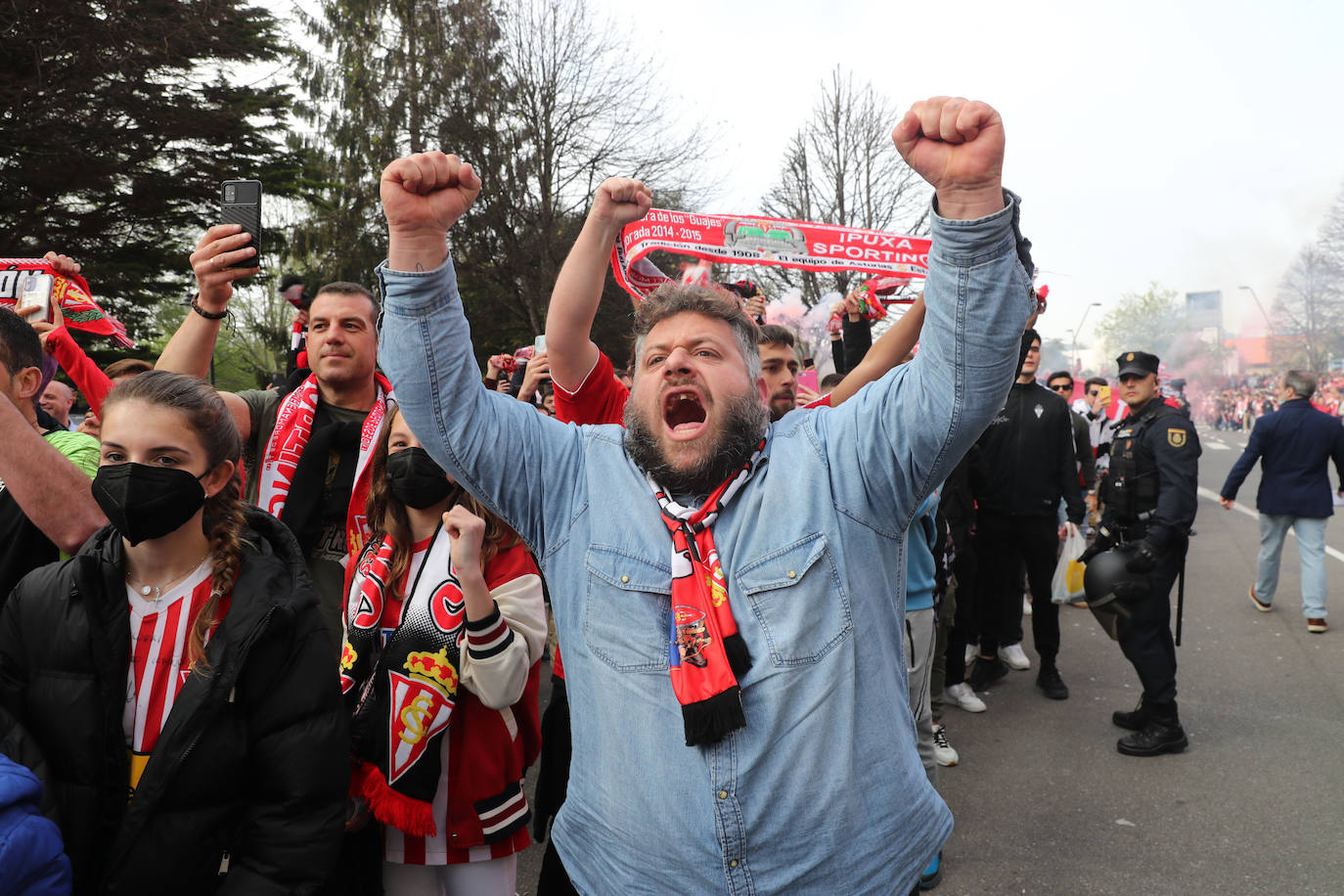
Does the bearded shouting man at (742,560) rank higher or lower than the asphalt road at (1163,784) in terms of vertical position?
higher

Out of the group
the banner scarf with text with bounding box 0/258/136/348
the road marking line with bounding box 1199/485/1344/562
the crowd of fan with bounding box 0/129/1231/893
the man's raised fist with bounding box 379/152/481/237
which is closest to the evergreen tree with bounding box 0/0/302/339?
the banner scarf with text with bounding box 0/258/136/348

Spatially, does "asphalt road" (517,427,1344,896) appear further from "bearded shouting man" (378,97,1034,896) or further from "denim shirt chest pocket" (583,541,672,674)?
"denim shirt chest pocket" (583,541,672,674)

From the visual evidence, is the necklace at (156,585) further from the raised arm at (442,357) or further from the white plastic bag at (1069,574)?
the white plastic bag at (1069,574)

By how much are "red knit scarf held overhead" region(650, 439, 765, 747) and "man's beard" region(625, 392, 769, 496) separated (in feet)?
0.21

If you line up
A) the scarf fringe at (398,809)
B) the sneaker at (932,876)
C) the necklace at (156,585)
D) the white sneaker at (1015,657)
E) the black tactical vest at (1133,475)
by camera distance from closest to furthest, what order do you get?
the necklace at (156,585) → the scarf fringe at (398,809) → the sneaker at (932,876) → the black tactical vest at (1133,475) → the white sneaker at (1015,657)

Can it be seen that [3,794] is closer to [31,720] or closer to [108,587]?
[31,720]

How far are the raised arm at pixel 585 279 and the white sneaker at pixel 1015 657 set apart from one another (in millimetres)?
5044

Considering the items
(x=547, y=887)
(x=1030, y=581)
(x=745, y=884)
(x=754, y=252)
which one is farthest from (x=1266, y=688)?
(x=745, y=884)

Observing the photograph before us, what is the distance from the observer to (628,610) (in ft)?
5.50

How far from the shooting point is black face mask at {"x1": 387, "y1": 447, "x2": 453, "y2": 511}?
8.53ft

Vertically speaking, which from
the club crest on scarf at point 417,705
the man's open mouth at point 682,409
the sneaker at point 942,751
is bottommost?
the sneaker at point 942,751

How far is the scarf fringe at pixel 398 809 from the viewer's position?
2.35 meters

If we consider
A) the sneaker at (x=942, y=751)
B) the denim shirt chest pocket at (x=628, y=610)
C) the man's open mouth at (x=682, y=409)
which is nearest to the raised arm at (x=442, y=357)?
the denim shirt chest pocket at (x=628, y=610)

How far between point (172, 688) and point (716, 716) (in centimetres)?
126
